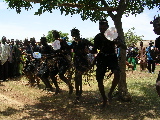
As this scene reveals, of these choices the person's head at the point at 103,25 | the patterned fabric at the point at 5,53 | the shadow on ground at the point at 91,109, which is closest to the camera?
the shadow on ground at the point at 91,109

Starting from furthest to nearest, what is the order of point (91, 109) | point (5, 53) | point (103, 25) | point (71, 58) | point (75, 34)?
1. point (5, 53)
2. point (71, 58)
3. point (75, 34)
4. point (91, 109)
5. point (103, 25)

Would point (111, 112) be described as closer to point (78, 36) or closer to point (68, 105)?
point (68, 105)

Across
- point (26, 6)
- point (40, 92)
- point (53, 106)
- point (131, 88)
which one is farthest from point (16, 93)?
point (131, 88)

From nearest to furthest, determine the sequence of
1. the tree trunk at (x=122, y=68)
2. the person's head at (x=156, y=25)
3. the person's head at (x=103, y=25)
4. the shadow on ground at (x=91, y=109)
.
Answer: the person's head at (x=156, y=25) → the shadow on ground at (x=91, y=109) → the person's head at (x=103, y=25) → the tree trunk at (x=122, y=68)

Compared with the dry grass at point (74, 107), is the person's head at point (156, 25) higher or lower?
higher

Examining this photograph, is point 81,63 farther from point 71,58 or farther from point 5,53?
point 5,53

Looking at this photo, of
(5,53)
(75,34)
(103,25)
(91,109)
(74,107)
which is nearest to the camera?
(103,25)

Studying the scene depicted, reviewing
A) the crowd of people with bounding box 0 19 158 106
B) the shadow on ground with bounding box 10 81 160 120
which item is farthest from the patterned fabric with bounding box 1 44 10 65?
the shadow on ground with bounding box 10 81 160 120

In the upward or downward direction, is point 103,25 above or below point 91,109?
above

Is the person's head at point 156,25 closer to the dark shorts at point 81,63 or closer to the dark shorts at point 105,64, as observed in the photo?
the dark shorts at point 105,64

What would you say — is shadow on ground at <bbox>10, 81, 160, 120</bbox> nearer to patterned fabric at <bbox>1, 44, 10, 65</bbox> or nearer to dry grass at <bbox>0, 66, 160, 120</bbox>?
dry grass at <bbox>0, 66, 160, 120</bbox>

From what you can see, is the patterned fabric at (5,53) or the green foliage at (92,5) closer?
the green foliage at (92,5)

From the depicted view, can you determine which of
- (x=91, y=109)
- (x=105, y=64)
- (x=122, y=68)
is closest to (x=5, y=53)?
(x=122, y=68)

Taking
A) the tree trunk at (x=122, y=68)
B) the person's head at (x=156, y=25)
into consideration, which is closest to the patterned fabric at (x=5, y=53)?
the tree trunk at (x=122, y=68)
